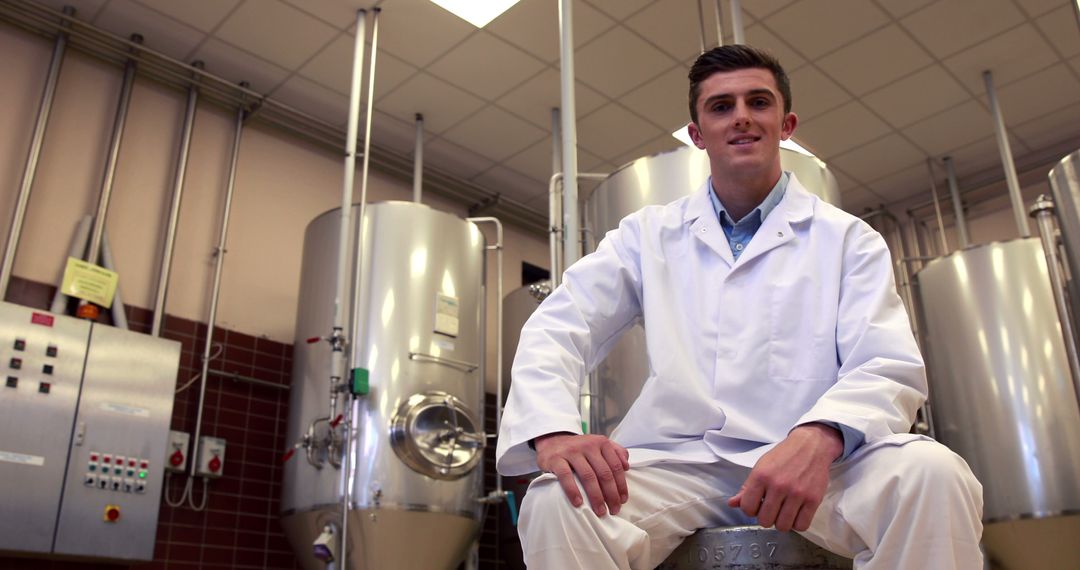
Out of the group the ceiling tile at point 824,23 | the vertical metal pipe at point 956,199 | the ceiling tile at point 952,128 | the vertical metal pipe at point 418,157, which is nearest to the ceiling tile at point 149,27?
the vertical metal pipe at point 418,157

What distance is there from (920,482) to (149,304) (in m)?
4.19

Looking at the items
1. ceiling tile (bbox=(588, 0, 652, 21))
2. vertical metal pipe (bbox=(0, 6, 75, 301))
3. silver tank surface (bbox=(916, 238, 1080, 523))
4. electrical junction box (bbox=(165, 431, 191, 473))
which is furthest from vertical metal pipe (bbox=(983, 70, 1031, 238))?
vertical metal pipe (bbox=(0, 6, 75, 301))

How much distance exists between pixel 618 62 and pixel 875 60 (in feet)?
4.79

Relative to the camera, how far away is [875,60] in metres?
4.96

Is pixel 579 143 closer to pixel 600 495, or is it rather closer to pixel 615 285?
pixel 615 285

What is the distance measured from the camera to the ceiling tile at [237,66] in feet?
15.7

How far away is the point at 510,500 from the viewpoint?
383 centimetres

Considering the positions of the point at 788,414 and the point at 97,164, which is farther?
the point at 97,164

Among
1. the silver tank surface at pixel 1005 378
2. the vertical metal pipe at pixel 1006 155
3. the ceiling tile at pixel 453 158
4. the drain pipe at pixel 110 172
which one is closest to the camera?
the silver tank surface at pixel 1005 378

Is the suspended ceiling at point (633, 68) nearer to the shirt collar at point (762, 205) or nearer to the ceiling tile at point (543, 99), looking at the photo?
the ceiling tile at point (543, 99)

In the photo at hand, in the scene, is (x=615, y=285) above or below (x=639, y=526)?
above

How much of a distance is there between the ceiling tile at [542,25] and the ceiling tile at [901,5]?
4.63 feet

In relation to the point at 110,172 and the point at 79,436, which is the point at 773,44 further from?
the point at 79,436

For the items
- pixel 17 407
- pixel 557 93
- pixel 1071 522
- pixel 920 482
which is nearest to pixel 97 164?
pixel 17 407
